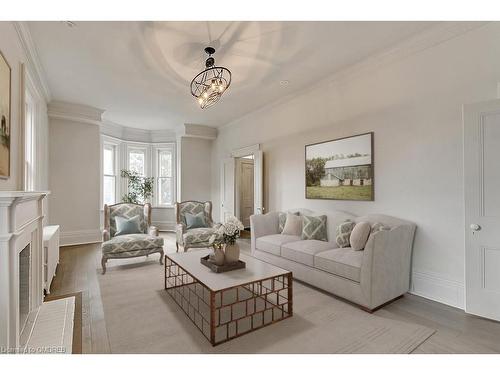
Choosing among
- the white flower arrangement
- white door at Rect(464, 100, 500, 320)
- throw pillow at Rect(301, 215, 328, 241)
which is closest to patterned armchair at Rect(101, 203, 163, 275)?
the white flower arrangement

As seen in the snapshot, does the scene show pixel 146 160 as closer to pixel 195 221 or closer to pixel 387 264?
pixel 195 221

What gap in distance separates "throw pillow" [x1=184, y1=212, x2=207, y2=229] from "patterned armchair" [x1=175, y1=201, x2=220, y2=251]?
0.27ft

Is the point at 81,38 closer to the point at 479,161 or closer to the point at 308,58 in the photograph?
the point at 308,58

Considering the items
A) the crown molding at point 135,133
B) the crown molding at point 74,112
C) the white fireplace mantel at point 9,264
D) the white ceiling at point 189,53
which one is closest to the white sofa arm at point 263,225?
the white ceiling at point 189,53

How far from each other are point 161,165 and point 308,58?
5.64 m

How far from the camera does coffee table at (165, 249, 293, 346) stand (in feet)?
6.68

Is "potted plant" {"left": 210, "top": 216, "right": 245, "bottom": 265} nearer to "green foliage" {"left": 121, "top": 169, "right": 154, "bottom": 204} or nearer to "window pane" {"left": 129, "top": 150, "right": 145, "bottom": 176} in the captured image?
"green foliage" {"left": 121, "top": 169, "right": 154, "bottom": 204}

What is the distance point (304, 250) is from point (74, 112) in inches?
213

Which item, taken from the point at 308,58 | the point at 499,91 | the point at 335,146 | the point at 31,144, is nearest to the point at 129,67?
the point at 31,144

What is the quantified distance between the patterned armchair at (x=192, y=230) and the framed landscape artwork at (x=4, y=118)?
251 centimetres

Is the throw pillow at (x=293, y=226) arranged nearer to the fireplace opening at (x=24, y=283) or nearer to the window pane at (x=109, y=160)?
the fireplace opening at (x=24, y=283)

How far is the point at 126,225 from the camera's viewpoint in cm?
409

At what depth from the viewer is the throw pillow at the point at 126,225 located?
160 inches

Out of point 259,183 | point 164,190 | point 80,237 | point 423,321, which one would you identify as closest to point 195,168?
point 164,190
